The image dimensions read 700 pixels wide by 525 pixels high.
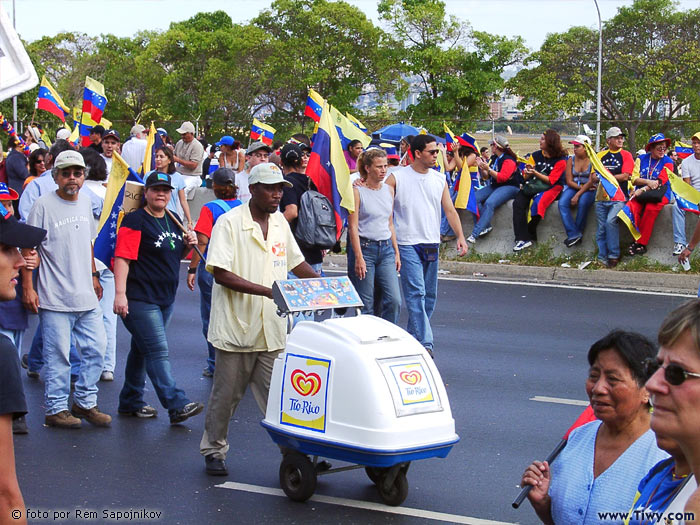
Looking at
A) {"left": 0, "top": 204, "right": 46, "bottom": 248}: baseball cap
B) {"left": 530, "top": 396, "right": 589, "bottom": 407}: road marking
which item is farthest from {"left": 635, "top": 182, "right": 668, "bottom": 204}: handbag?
{"left": 0, "top": 204, "right": 46, "bottom": 248}: baseball cap

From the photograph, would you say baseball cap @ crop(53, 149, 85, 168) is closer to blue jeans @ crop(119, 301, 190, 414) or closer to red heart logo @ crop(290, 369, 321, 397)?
blue jeans @ crop(119, 301, 190, 414)

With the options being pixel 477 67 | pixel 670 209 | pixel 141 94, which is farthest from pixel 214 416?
pixel 141 94

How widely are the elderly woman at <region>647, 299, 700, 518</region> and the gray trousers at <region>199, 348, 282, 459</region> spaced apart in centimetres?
412

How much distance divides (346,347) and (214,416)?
1.28 m

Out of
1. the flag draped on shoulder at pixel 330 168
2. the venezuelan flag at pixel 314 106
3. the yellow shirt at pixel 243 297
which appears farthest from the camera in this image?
the venezuelan flag at pixel 314 106

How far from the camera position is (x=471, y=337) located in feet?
34.9

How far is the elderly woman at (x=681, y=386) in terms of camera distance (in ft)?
7.96

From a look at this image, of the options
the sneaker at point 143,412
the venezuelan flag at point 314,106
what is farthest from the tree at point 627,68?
the sneaker at point 143,412

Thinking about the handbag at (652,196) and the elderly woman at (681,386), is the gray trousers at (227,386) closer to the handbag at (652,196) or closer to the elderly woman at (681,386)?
the elderly woman at (681,386)

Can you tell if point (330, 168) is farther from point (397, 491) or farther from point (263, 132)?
point (263, 132)

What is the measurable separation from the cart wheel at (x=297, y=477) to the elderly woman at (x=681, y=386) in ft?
12.0

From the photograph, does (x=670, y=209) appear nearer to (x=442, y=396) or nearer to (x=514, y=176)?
(x=514, y=176)

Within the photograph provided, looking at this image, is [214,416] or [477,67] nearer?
[214,416]

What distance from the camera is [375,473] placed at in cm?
609
